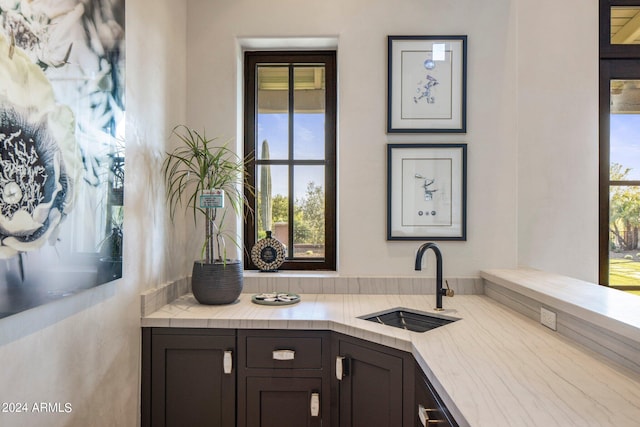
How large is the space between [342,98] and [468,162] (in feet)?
2.56

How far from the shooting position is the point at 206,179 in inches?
82.7

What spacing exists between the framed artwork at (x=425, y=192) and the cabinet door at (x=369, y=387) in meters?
0.78

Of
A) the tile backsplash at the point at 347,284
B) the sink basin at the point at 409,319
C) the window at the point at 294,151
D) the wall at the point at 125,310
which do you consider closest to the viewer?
the wall at the point at 125,310

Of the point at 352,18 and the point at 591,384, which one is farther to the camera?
the point at 352,18

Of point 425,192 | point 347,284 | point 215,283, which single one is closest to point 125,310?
point 215,283

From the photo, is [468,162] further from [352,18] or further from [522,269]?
[352,18]

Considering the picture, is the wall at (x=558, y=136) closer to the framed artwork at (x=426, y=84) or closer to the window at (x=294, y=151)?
the framed artwork at (x=426, y=84)

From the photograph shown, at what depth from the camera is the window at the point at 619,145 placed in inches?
86.6

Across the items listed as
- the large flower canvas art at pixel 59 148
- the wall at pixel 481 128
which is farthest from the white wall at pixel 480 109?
the large flower canvas art at pixel 59 148

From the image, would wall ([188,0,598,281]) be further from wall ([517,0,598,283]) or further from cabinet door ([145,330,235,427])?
cabinet door ([145,330,235,427])

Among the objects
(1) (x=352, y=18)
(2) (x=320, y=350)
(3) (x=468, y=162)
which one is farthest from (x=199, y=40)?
(2) (x=320, y=350)

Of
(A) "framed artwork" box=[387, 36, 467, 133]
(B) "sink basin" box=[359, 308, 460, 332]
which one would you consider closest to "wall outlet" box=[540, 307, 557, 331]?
(B) "sink basin" box=[359, 308, 460, 332]

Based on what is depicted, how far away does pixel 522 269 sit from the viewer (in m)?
2.11

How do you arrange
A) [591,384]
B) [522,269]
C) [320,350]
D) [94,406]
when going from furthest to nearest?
[522,269], [320,350], [94,406], [591,384]
